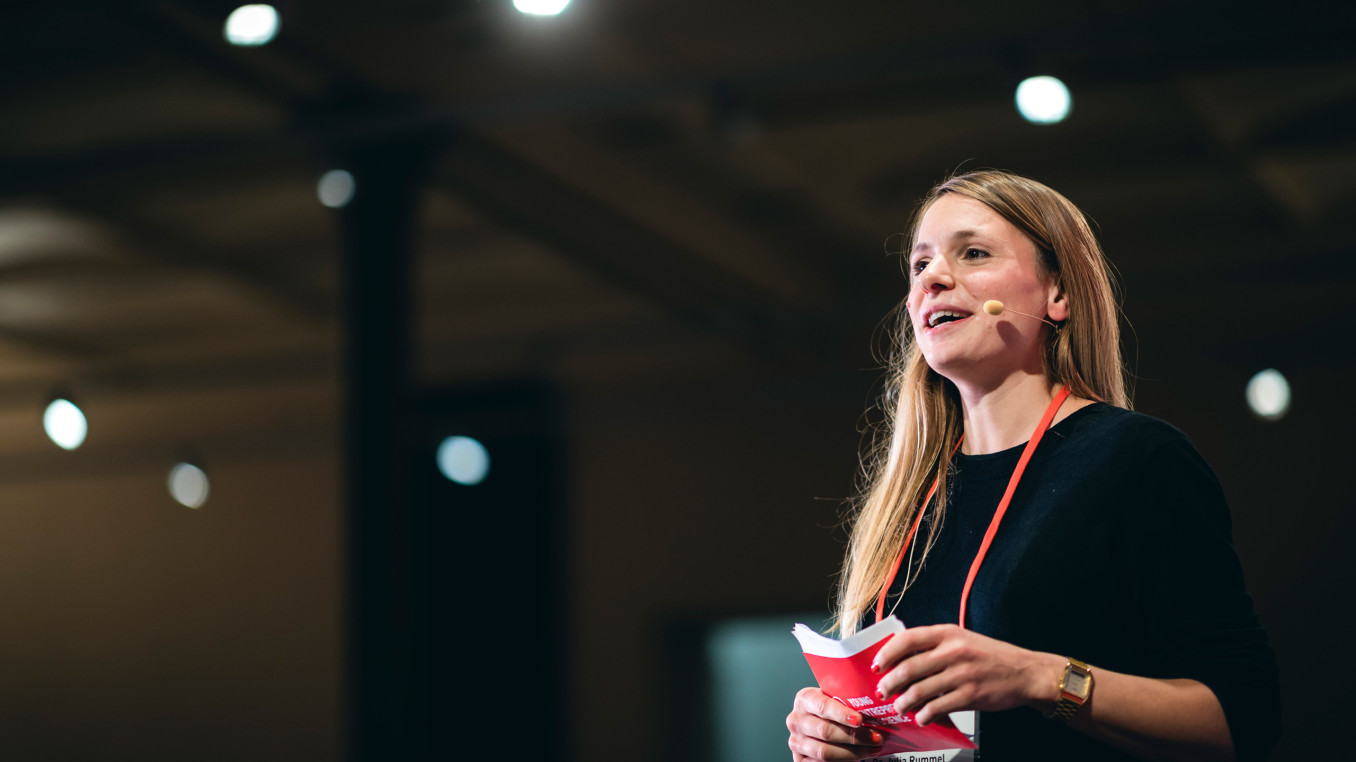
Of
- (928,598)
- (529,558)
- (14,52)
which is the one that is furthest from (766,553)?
(928,598)

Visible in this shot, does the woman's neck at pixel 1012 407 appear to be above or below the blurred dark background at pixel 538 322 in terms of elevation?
below

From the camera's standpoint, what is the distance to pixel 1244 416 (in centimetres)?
831

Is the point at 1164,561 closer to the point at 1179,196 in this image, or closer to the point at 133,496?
the point at 1179,196

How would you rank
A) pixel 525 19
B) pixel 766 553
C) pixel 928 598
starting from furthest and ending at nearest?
pixel 766 553 < pixel 525 19 < pixel 928 598

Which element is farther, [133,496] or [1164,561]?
[133,496]

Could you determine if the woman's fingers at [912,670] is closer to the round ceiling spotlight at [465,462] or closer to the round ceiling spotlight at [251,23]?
the round ceiling spotlight at [251,23]

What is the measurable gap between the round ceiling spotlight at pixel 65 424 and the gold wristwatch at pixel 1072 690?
32.4 ft

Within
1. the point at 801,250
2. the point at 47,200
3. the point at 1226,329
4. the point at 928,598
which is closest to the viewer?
the point at 928,598

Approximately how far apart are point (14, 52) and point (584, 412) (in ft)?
16.8

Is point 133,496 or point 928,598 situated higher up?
point 133,496

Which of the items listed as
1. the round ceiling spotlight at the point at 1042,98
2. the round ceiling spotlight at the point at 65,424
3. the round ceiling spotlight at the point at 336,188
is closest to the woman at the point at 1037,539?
the round ceiling spotlight at the point at 1042,98

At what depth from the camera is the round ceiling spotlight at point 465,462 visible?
9508 mm

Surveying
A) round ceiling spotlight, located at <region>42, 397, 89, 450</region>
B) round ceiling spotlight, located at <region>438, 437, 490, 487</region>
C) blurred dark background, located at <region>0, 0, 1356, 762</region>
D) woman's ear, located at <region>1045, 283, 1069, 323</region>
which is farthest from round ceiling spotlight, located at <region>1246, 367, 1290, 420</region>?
round ceiling spotlight, located at <region>42, 397, 89, 450</region>

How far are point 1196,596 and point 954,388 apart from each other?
0.49m
